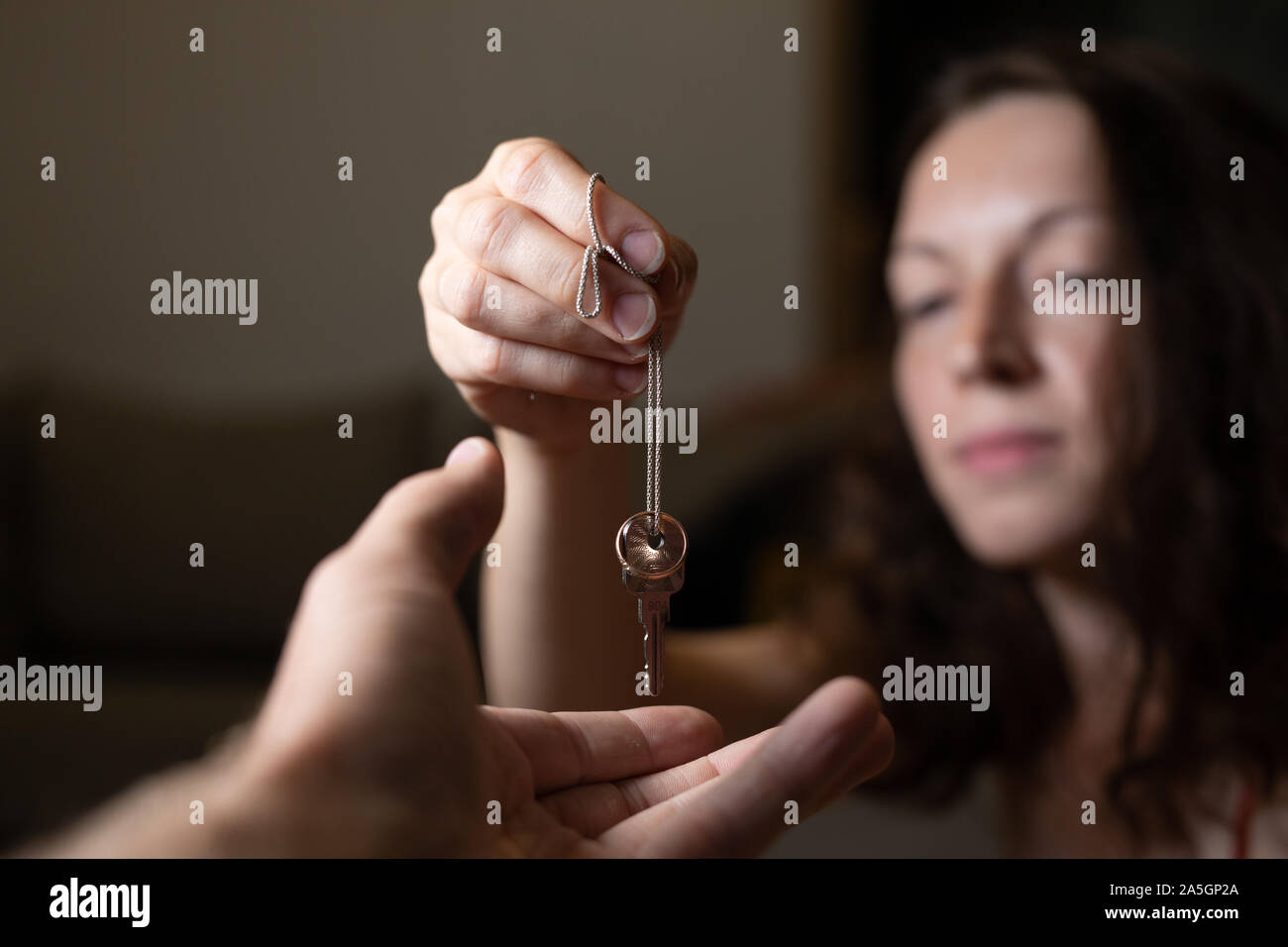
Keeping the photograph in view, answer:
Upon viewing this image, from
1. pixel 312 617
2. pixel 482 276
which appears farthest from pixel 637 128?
pixel 312 617

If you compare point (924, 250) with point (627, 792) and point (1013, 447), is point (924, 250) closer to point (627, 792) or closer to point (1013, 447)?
point (1013, 447)

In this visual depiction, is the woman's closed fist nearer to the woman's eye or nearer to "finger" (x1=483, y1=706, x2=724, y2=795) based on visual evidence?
"finger" (x1=483, y1=706, x2=724, y2=795)

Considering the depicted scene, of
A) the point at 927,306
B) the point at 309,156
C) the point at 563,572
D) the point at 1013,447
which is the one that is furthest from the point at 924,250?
the point at 309,156

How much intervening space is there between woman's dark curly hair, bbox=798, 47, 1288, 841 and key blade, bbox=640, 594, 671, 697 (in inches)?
16.8

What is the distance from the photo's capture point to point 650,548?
35 centimetres

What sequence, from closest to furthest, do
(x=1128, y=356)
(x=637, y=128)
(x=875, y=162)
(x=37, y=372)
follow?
(x=1128, y=356) → (x=637, y=128) → (x=37, y=372) → (x=875, y=162)

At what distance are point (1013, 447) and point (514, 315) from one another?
41 cm

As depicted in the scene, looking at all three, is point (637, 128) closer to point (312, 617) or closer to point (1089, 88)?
point (1089, 88)

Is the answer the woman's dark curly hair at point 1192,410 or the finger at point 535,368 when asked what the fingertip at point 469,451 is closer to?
the finger at point 535,368

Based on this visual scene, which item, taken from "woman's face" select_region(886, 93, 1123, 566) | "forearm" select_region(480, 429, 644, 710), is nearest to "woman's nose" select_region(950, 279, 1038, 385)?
"woman's face" select_region(886, 93, 1123, 566)

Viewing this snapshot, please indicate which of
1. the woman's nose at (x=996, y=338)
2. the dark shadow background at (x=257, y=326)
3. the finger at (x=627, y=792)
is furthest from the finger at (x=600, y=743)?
the dark shadow background at (x=257, y=326)

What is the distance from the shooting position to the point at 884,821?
957mm

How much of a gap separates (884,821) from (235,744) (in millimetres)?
785

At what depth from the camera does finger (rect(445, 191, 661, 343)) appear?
1.07 feet
